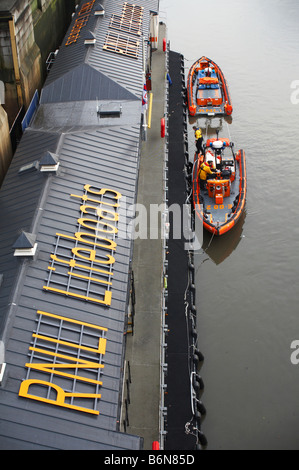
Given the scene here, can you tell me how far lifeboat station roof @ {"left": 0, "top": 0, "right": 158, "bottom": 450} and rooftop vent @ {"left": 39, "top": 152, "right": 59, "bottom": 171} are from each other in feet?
0.15

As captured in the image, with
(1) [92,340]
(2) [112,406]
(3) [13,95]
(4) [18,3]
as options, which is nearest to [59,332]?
(1) [92,340]

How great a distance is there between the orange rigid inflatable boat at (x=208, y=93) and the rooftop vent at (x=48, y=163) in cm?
2293

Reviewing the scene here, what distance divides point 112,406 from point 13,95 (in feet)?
74.5

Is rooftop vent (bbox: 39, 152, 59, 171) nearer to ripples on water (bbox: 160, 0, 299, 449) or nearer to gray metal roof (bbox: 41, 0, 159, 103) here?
gray metal roof (bbox: 41, 0, 159, 103)

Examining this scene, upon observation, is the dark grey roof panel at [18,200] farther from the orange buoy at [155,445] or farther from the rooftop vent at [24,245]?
the orange buoy at [155,445]

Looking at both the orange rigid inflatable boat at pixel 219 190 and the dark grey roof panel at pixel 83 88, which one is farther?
the orange rigid inflatable boat at pixel 219 190

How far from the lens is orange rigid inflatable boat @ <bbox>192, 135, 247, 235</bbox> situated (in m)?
32.5

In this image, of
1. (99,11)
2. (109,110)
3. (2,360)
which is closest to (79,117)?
(109,110)

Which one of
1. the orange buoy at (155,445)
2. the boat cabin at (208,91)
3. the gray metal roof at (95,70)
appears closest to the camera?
Answer: the orange buoy at (155,445)

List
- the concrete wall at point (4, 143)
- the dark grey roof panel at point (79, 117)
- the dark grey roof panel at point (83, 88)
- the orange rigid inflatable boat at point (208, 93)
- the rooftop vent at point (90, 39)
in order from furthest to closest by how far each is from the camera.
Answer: the orange rigid inflatable boat at point (208, 93) < the rooftop vent at point (90, 39) < the dark grey roof panel at point (83, 88) < the concrete wall at point (4, 143) < the dark grey roof panel at point (79, 117)

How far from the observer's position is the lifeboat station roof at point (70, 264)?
1625 cm

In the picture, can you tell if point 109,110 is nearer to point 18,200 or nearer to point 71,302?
point 18,200

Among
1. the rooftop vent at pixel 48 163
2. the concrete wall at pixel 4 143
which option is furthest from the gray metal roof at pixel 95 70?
the rooftop vent at pixel 48 163

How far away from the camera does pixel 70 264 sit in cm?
2044
